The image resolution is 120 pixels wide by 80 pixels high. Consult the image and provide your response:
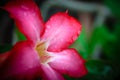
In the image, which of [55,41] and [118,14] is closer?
[55,41]

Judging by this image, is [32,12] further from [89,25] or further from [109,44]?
[89,25]

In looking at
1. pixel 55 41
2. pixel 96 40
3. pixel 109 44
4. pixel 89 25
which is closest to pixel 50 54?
pixel 55 41

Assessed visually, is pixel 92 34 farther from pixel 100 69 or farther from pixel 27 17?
pixel 27 17

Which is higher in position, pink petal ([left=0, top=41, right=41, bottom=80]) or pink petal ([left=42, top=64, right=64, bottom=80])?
pink petal ([left=0, top=41, right=41, bottom=80])

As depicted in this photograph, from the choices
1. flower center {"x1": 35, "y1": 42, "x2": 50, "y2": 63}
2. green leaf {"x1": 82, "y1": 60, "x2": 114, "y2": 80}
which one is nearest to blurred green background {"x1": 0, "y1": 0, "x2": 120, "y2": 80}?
green leaf {"x1": 82, "y1": 60, "x2": 114, "y2": 80}

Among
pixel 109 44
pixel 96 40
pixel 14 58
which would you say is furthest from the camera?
Result: pixel 96 40

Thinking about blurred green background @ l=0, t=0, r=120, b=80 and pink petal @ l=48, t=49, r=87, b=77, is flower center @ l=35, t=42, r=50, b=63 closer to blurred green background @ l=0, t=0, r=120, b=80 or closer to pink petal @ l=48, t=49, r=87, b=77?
pink petal @ l=48, t=49, r=87, b=77
